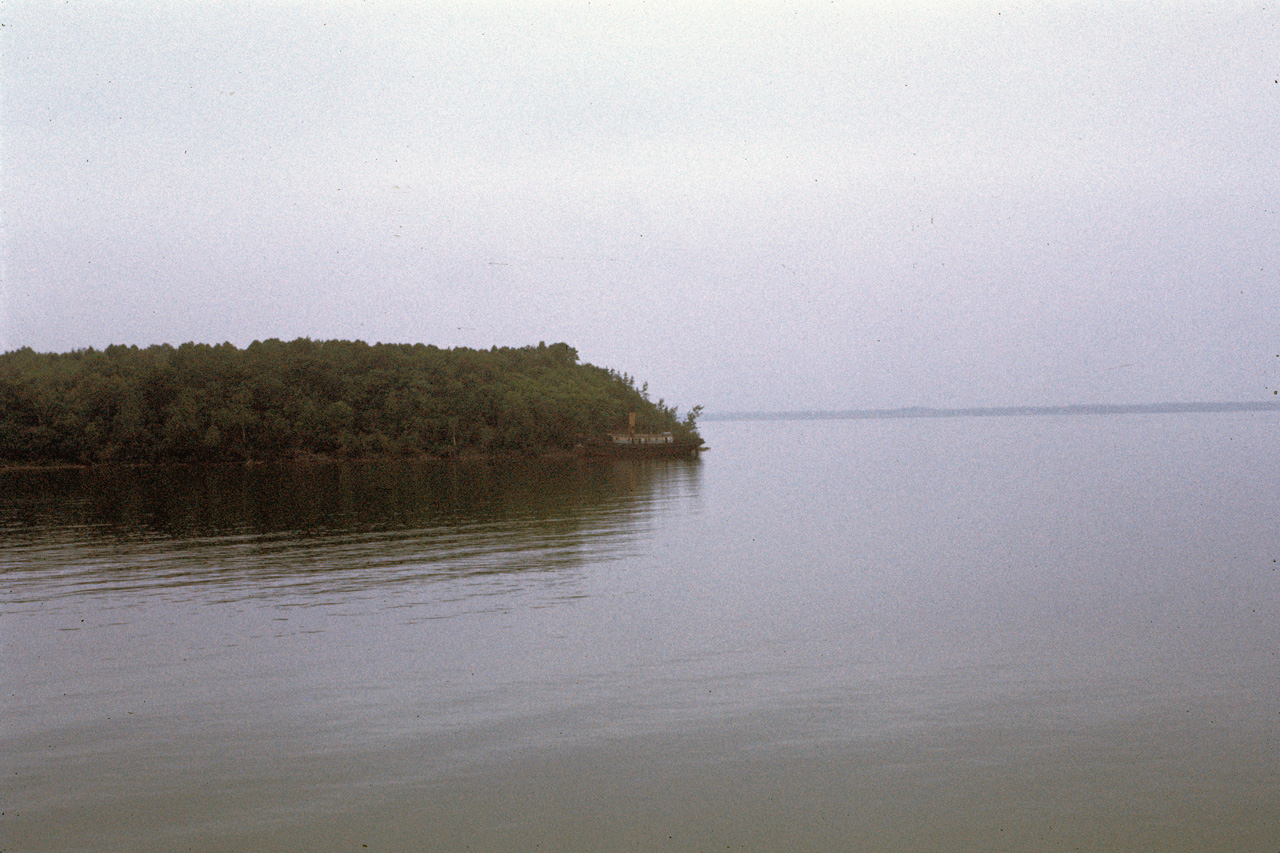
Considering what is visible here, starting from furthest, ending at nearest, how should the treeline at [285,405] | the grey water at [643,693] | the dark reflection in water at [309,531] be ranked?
1. the treeline at [285,405]
2. the dark reflection in water at [309,531]
3. the grey water at [643,693]

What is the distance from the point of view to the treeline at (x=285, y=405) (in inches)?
4840

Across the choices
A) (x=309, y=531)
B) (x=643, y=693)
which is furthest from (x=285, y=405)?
(x=643, y=693)

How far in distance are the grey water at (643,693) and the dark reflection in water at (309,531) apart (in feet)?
1.17

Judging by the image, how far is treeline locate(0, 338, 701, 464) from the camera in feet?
403

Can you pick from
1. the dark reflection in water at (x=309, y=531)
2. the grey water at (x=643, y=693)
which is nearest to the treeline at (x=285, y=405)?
the dark reflection in water at (x=309, y=531)

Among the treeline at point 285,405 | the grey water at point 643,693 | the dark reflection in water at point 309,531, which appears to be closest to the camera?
the grey water at point 643,693

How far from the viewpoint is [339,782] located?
38.3 ft

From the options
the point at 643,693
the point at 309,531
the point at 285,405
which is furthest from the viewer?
the point at 285,405

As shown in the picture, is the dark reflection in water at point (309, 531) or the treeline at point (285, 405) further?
the treeline at point (285, 405)

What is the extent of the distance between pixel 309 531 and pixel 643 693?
28027 millimetres

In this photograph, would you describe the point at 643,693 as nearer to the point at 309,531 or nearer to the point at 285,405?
the point at 309,531

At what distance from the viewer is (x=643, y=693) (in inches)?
602

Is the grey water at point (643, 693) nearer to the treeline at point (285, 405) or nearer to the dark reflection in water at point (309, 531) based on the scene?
the dark reflection in water at point (309, 531)

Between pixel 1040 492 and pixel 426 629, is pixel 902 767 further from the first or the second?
pixel 1040 492
